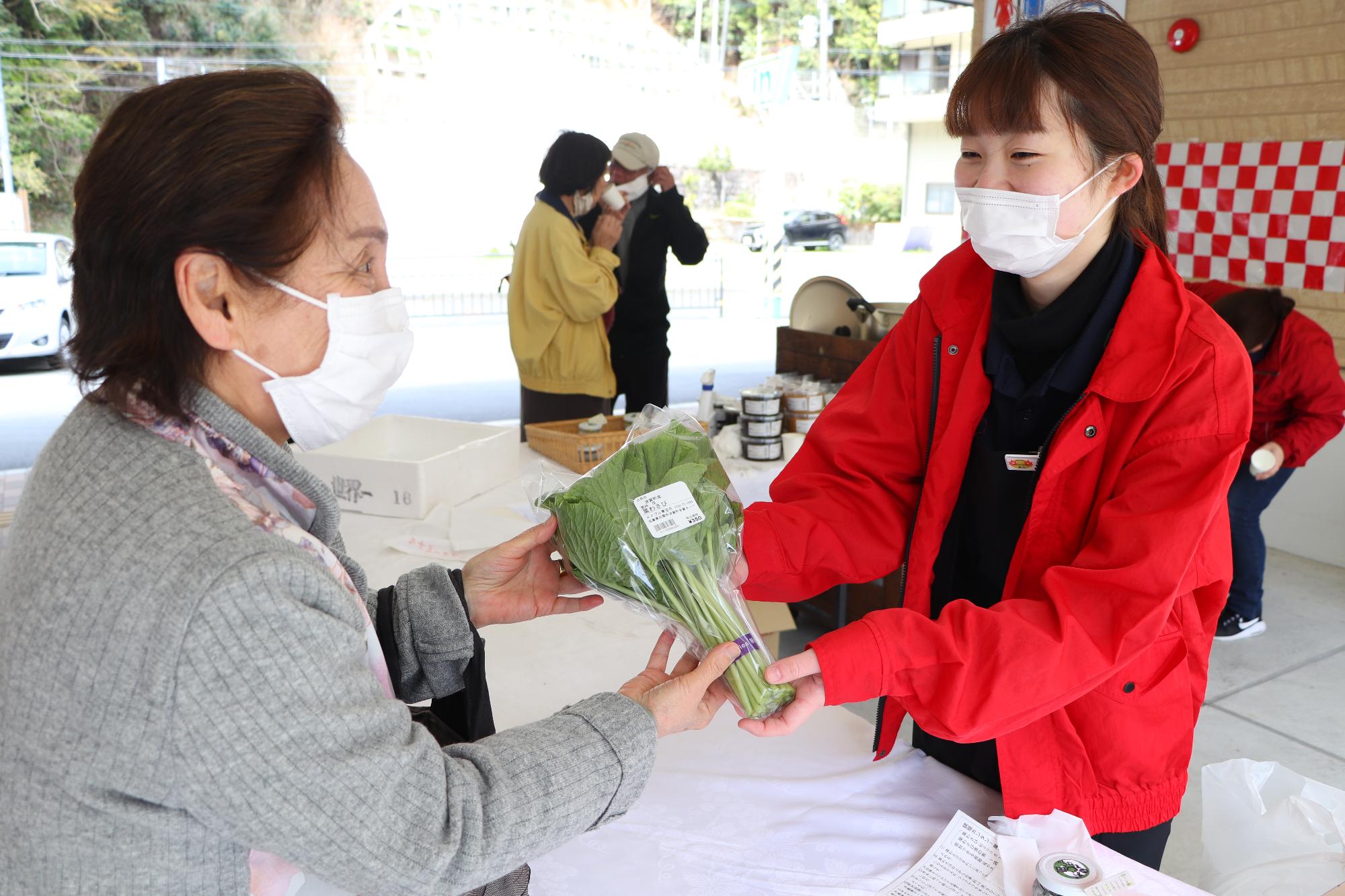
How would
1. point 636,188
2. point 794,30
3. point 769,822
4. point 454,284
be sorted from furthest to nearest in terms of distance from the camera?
point 794,30
point 454,284
point 636,188
point 769,822

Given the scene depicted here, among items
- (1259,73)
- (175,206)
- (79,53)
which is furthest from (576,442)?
(79,53)

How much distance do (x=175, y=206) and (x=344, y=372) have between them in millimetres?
251

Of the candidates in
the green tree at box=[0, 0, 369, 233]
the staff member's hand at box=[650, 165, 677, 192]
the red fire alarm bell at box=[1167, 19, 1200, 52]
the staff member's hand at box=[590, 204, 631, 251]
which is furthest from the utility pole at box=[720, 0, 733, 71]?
the staff member's hand at box=[590, 204, 631, 251]

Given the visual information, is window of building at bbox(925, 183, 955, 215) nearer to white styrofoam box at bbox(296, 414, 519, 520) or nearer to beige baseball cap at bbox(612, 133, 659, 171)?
beige baseball cap at bbox(612, 133, 659, 171)

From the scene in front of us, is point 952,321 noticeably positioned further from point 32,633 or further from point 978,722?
point 32,633

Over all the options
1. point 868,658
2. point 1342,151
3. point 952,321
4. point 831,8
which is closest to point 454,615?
point 868,658

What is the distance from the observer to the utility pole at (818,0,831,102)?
40.9ft

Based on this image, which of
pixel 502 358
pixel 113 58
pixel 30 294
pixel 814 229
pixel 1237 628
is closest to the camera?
pixel 1237 628

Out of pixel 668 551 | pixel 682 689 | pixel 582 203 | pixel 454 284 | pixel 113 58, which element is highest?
pixel 113 58

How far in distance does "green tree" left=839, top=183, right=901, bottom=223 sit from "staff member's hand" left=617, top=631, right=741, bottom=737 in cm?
1351

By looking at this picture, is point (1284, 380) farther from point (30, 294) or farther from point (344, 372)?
point (30, 294)

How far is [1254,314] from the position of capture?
11.9 feet

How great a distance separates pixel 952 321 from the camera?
142 centimetres

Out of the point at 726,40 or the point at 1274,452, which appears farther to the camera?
the point at 726,40
